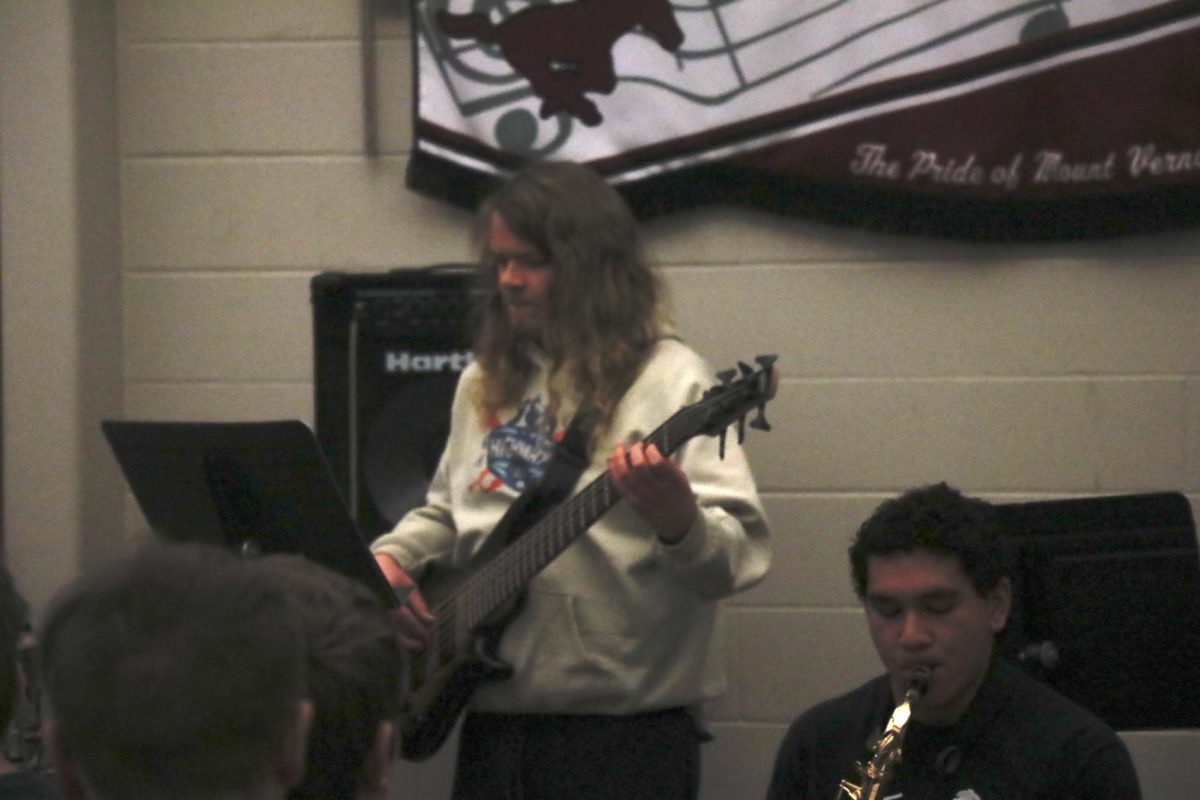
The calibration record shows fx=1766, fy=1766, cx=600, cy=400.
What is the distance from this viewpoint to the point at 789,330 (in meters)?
3.20

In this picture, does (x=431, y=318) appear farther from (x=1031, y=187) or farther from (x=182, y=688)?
(x=182, y=688)

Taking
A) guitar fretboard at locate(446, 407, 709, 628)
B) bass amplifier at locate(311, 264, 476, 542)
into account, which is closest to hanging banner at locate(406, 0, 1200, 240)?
bass amplifier at locate(311, 264, 476, 542)

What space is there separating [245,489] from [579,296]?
573mm

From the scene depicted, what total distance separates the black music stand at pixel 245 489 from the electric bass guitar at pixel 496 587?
0.19 metres

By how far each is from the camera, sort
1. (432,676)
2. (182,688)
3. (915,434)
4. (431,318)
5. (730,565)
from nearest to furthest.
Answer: (182,688) < (730,565) < (432,676) < (431,318) < (915,434)

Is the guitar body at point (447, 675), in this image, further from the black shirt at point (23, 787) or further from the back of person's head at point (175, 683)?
the back of person's head at point (175, 683)

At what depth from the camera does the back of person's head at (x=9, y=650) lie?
139 centimetres

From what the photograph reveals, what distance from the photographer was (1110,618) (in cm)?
216

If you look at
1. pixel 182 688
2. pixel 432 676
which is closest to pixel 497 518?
pixel 432 676

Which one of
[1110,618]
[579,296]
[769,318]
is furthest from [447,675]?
[769,318]

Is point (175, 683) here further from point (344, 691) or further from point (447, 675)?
point (447, 675)

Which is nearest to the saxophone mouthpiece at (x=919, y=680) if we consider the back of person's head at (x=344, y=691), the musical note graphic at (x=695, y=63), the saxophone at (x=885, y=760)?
the saxophone at (x=885, y=760)

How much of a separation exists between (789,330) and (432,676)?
1.03 meters

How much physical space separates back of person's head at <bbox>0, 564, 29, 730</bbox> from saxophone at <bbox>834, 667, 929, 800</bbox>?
0.97 m
